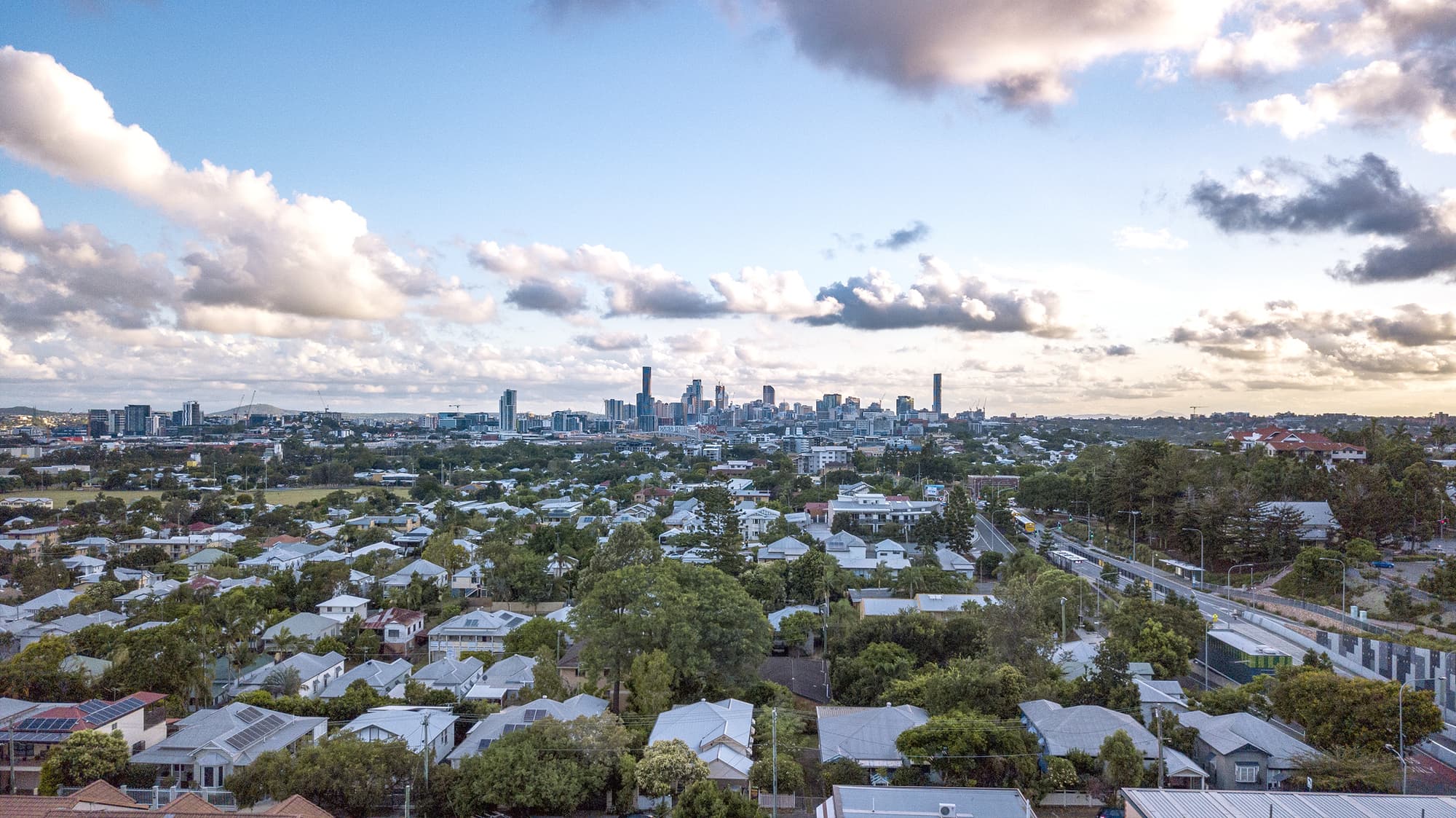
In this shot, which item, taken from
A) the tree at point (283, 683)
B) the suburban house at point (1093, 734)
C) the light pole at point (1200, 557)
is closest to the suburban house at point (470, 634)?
the tree at point (283, 683)

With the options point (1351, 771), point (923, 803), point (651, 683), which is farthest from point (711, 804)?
point (1351, 771)

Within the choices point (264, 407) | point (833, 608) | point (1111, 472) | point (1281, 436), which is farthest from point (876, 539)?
point (264, 407)

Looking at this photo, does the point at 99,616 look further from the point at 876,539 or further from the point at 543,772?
the point at 876,539

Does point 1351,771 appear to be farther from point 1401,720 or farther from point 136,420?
point 136,420

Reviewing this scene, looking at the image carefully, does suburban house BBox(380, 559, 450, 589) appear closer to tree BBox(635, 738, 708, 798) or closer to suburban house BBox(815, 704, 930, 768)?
tree BBox(635, 738, 708, 798)

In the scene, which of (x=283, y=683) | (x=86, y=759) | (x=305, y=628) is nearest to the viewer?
(x=86, y=759)

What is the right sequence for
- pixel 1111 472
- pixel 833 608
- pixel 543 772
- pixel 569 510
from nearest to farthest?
pixel 543 772
pixel 833 608
pixel 1111 472
pixel 569 510

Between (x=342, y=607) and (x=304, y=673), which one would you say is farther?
(x=342, y=607)

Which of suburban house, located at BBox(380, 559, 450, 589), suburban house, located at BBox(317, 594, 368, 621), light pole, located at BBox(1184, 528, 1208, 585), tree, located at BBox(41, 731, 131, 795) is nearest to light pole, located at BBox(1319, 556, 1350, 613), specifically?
light pole, located at BBox(1184, 528, 1208, 585)
